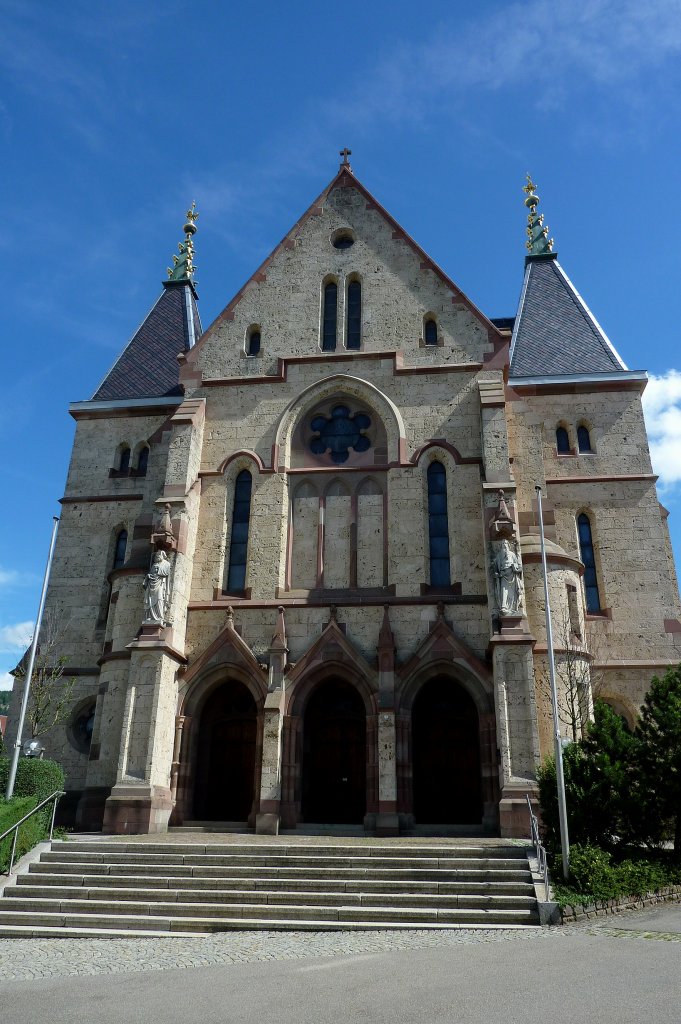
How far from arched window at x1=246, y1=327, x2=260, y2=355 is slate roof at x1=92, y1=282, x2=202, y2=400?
4762 millimetres

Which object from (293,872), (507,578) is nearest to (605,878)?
(293,872)

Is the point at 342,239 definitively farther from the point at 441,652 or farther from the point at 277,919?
the point at 277,919

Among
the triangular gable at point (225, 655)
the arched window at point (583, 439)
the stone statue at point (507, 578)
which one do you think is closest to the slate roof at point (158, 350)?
the triangular gable at point (225, 655)

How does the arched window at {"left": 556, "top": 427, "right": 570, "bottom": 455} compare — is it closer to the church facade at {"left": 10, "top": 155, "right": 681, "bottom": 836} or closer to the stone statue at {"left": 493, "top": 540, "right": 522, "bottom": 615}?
the church facade at {"left": 10, "top": 155, "right": 681, "bottom": 836}

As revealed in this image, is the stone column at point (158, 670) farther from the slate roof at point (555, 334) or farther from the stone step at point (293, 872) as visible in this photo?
the slate roof at point (555, 334)

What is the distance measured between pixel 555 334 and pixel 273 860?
2201cm

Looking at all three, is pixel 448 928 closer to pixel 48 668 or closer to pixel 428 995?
pixel 428 995

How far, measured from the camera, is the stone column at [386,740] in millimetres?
18734

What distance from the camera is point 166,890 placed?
540 inches

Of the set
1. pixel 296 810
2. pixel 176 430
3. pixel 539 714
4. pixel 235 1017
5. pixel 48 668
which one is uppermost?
pixel 176 430

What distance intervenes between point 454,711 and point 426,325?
37.5ft

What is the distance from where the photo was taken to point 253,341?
2542cm

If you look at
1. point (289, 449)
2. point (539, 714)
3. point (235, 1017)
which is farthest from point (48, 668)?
point (235, 1017)

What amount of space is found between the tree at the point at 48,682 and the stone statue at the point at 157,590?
3888 millimetres
